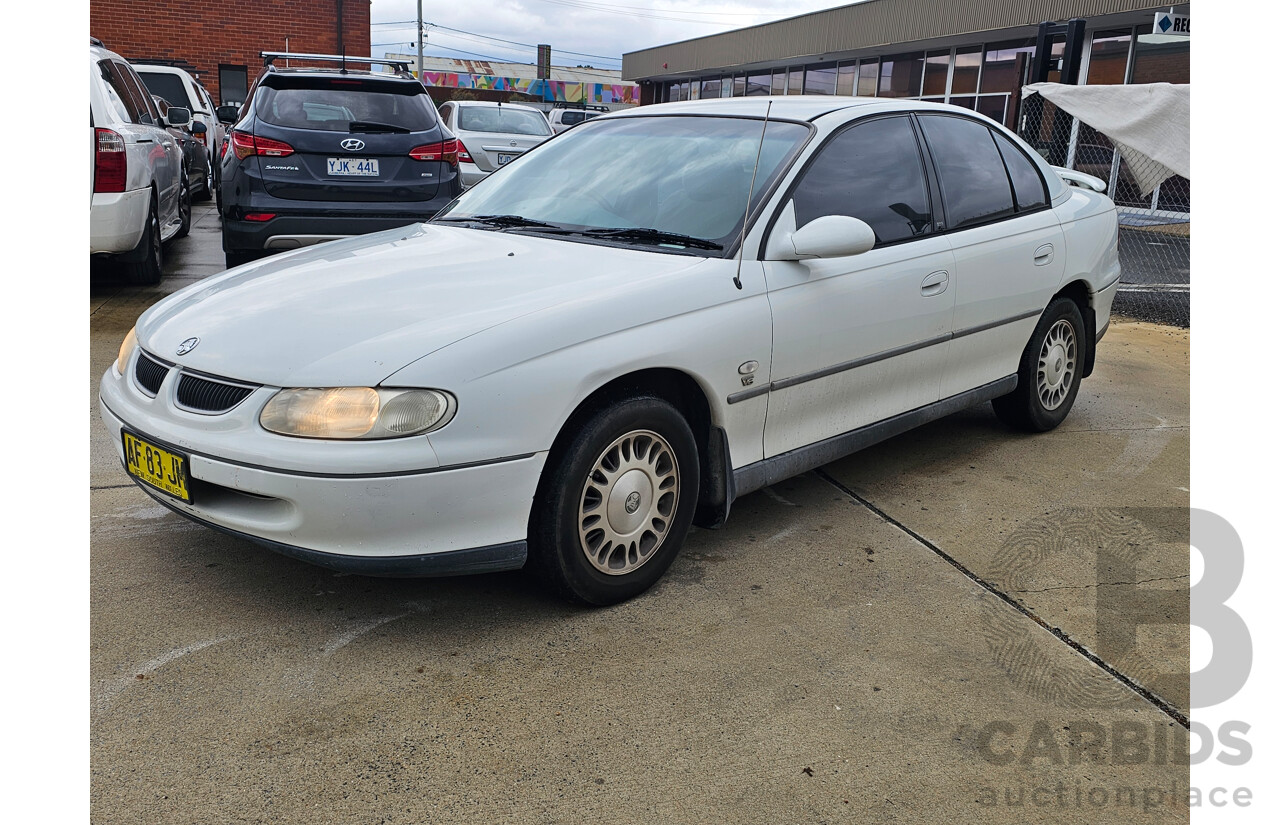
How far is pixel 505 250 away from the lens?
366 centimetres

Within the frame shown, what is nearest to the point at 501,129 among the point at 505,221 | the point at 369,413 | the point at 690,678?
the point at 505,221

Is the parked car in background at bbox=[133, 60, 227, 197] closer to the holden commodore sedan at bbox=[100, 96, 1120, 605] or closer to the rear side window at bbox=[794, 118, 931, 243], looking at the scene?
the holden commodore sedan at bbox=[100, 96, 1120, 605]

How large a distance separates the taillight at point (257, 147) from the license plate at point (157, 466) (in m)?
4.49

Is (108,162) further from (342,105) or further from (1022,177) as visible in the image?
(1022,177)

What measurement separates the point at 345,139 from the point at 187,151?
603 centimetres

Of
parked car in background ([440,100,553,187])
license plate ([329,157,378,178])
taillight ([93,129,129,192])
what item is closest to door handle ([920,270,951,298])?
license plate ([329,157,378,178])

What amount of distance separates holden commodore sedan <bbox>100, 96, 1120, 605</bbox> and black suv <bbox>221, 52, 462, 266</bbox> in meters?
3.23

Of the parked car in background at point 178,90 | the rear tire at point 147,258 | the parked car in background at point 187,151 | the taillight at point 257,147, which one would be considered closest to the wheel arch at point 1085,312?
the taillight at point 257,147

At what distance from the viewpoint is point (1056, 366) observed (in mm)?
5152

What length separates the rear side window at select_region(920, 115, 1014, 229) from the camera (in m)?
4.40

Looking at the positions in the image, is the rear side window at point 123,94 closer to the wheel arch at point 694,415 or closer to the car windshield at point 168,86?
the wheel arch at point 694,415

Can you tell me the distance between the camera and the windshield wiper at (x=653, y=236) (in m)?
3.56

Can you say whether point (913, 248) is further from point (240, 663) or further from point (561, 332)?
point (240, 663)

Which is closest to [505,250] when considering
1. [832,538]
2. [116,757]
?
[832,538]
